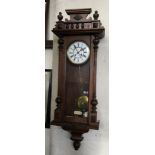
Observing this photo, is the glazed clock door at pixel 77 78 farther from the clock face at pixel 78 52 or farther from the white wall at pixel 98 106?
the white wall at pixel 98 106

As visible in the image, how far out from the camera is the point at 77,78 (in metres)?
1.41

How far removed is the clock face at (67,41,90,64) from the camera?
1.38 m

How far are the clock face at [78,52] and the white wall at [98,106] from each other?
0.39ft

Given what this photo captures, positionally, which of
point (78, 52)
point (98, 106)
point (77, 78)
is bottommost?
point (98, 106)

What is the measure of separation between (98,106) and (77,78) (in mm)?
262

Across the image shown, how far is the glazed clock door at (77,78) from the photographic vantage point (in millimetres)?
1380

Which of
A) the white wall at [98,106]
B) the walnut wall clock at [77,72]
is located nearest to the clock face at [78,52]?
the walnut wall clock at [77,72]

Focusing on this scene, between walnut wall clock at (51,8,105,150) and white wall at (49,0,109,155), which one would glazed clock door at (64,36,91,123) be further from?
white wall at (49,0,109,155)

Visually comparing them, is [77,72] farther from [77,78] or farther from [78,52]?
[78,52]

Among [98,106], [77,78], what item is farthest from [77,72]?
[98,106]
